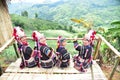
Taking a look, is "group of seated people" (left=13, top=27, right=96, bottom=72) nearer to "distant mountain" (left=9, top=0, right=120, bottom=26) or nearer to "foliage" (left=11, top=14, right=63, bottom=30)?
"foliage" (left=11, top=14, right=63, bottom=30)

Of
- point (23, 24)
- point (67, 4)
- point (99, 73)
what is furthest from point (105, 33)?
point (67, 4)

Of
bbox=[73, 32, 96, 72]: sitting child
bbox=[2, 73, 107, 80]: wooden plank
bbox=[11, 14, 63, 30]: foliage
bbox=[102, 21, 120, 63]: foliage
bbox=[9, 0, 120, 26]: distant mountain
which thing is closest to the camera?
bbox=[2, 73, 107, 80]: wooden plank

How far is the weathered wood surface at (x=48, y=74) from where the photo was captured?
17.6 ft

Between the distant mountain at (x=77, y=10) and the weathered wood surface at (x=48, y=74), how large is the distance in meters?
13.4

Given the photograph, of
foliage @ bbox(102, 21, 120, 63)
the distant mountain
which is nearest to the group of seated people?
foliage @ bbox(102, 21, 120, 63)

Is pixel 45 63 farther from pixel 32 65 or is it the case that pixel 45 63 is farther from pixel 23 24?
pixel 23 24

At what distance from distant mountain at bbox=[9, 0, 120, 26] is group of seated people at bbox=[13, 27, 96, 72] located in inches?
525

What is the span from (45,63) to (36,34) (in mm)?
658

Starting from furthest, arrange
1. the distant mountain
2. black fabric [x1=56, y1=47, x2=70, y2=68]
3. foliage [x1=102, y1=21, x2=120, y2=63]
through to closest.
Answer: the distant mountain
foliage [x1=102, y1=21, x2=120, y2=63]
black fabric [x1=56, y1=47, x2=70, y2=68]

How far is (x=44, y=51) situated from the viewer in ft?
18.2

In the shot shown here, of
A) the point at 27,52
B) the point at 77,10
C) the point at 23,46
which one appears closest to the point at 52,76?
the point at 27,52

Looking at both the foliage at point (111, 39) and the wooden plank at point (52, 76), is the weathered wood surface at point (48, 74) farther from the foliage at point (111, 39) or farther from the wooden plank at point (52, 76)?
the foliage at point (111, 39)

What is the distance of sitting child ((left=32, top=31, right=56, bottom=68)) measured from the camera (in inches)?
216

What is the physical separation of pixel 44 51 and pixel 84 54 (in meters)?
0.78
